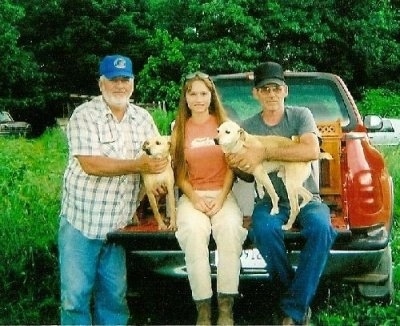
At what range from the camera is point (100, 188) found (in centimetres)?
370

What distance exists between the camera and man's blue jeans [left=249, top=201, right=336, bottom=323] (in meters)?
3.70

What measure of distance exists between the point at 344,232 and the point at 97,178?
4.63ft

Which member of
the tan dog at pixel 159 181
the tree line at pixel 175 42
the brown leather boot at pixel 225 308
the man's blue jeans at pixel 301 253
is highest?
the tree line at pixel 175 42

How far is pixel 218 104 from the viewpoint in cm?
410

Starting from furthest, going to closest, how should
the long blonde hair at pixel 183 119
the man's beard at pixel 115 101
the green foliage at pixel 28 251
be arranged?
the green foliage at pixel 28 251, the long blonde hair at pixel 183 119, the man's beard at pixel 115 101

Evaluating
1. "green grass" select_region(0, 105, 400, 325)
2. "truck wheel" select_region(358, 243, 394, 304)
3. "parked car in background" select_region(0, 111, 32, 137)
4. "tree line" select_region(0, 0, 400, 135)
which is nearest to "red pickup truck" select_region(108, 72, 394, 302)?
"truck wheel" select_region(358, 243, 394, 304)

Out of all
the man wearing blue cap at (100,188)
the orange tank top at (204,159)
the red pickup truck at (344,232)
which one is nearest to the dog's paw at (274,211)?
the red pickup truck at (344,232)

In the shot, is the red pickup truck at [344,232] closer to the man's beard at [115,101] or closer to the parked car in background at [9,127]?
the man's beard at [115,101]

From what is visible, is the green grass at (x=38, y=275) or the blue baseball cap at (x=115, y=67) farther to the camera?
the green grass at (x=38, y=275)

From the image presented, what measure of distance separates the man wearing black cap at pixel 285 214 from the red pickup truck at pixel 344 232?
124mm

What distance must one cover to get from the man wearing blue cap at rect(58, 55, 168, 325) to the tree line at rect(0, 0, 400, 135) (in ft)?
65.2

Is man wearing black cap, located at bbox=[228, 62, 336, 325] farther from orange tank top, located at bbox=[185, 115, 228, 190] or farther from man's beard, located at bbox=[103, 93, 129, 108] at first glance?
man's beard, located at bbox=[103, 93, 129, 108]

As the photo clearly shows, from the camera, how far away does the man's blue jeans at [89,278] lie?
366 centimetres

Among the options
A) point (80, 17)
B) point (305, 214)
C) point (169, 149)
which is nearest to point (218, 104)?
point (169, 149)
